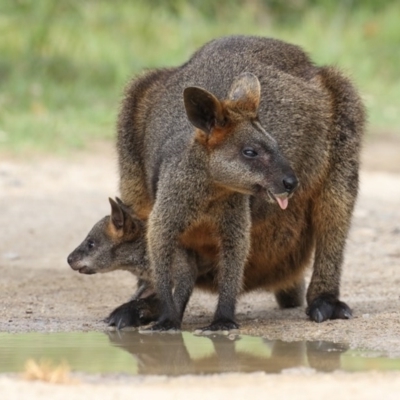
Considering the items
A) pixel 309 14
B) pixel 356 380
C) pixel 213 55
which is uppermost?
pixel 309 14

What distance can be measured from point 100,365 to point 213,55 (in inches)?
85.1

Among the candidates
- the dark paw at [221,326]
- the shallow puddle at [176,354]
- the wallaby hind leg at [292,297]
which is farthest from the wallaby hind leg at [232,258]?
the wallaby hind leg at [292,297]

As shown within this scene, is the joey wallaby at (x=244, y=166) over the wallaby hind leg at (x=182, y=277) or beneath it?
over

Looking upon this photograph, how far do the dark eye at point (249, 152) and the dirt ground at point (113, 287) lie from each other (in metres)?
0.82

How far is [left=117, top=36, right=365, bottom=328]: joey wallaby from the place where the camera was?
5301mm

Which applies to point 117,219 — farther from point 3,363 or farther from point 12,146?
point 12,146

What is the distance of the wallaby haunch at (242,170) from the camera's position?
5.29 m

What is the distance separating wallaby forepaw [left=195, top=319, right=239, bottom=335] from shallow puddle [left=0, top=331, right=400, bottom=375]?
0.29 ft

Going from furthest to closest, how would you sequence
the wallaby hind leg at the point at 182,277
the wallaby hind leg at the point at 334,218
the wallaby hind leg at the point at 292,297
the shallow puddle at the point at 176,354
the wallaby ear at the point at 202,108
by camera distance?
the wallaby hind leg at the point at 292,297 < the wallaby hind leg at the point at 334,218 < the wallaby hind leg at the point at 182,277 < the wallaby ear at the point at 202,108 < the shallow puddle at the point at 176,354

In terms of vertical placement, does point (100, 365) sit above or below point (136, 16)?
below

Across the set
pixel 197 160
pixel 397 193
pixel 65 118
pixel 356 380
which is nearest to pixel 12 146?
pixel 65 118

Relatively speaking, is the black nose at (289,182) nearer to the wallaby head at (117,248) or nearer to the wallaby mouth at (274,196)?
the wallaby mouth at (274,196)

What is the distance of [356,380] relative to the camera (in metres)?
3.96

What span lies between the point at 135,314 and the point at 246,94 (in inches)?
47.9
